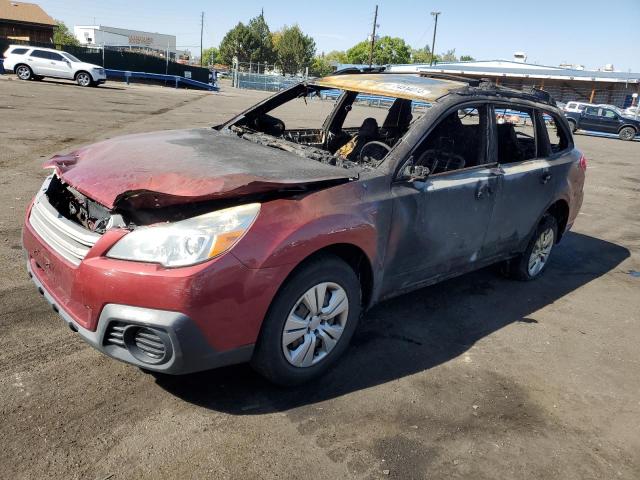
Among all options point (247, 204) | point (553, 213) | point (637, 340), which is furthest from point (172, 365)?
point (553, 213)

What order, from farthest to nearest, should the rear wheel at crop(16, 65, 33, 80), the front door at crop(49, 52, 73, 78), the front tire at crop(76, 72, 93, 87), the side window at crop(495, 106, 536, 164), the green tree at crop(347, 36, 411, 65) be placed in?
the green tree at crop(347, 36, 411, 65)
the front tire at crop(76, 72, 93, 87)
the front door at crop(49, 52, 73, 78)
the rear wheel at crop(16, 65, 33, 80)
the side window at crop(495, 106, 536, 164)

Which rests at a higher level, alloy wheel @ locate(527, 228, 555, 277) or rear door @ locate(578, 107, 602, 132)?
rear door @ locate(578, 107, 602, 132)

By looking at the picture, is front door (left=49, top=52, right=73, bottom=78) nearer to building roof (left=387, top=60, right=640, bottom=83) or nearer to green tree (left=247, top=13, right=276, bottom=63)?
building roof (left=387, top=60, right=640, bottom=83)

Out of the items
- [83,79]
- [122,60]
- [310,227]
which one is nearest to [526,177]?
[310,227]

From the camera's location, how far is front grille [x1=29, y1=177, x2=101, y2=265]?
2.70 m

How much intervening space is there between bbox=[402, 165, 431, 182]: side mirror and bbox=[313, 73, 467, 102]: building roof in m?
0.67

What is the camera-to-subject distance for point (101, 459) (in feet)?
7.91

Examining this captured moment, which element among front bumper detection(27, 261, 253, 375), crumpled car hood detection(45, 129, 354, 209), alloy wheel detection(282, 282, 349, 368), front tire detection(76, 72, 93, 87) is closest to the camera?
front bumper detection(27, 261, 253, 375)

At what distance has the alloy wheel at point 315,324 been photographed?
2.91 metres

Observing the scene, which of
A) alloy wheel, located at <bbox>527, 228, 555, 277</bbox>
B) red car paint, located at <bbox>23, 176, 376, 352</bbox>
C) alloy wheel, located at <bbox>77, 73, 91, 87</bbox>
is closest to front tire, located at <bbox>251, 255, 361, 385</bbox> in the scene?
red car paint, located at <bbox>23, 176, 376, 352</bbox>

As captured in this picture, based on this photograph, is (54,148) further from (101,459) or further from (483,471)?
(483,471)

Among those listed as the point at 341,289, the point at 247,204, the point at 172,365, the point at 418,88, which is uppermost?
the point at 418,88

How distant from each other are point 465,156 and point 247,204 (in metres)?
2.13

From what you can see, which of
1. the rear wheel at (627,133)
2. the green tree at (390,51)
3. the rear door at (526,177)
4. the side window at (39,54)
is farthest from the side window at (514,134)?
the green tree at (390,51)
